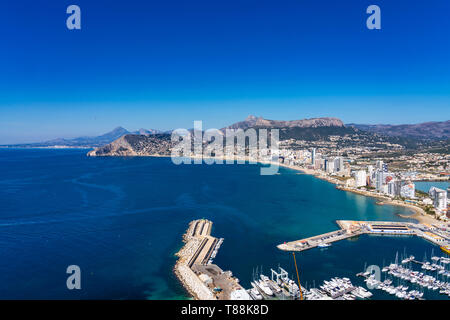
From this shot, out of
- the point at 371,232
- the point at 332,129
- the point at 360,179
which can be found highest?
the point at 332,129

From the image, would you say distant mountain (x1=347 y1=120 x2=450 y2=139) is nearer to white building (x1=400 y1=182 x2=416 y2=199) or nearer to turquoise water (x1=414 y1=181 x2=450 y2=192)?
turquoise water (x1=414 y1=181 x2=450 y2=192)

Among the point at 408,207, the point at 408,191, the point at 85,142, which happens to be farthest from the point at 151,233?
the point at 85,142

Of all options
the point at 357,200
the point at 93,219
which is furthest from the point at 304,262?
the point at 357,200

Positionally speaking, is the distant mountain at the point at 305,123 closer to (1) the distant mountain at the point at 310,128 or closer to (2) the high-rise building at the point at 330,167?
(1) the distant mountain at the point at 310,128

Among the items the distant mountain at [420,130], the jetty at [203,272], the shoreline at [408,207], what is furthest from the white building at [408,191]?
the distant mountain at [420,130]

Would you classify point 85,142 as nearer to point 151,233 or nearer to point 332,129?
point 332,129
